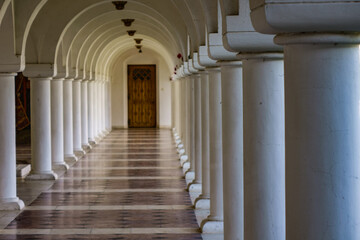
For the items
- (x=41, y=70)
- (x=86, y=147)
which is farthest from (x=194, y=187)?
(x=86, y=147)

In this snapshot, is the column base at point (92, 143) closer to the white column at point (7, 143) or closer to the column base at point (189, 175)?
the column base at point (189, 175)

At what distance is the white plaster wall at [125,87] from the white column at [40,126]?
21643 millimetres

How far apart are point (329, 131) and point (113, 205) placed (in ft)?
Result: 29.7

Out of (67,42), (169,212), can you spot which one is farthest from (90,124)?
(169,212)

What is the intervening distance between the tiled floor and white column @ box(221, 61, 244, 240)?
6.21ft

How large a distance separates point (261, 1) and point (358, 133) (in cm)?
105

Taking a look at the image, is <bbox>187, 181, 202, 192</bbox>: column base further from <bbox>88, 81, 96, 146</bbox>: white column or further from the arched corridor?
<bbox>88, 81, 96, 146</bbox>: white column

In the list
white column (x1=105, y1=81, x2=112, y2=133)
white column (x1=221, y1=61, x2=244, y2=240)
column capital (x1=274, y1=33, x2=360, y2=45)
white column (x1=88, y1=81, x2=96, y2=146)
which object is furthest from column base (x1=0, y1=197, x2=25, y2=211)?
white column (x1=105, y1=81, x2=112, y2=133)

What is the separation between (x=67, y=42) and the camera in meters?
18.3

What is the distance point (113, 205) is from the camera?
12617mm

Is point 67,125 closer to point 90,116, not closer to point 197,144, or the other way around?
point 90,116

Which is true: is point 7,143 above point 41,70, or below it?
below

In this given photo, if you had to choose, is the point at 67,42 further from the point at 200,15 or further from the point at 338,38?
the point at 338,38

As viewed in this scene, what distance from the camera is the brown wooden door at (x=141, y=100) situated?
38188 millimetres
